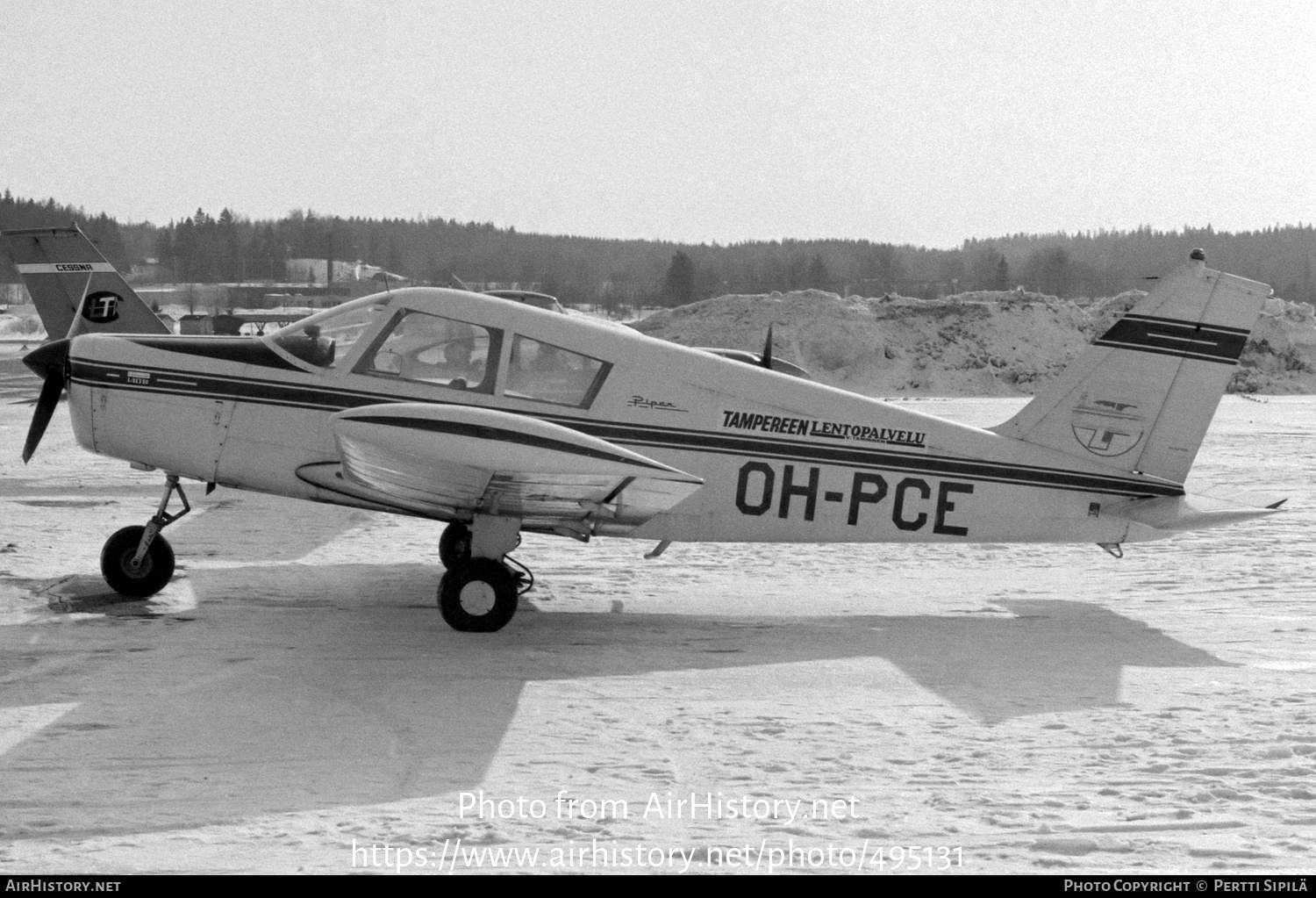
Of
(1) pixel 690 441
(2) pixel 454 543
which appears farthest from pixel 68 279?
(1) pixel 690 441

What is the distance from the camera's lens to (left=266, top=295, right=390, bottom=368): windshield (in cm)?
820

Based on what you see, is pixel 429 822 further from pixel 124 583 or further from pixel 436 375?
pixel 124 583

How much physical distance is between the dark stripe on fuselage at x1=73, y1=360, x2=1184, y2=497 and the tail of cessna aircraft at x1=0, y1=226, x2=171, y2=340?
360 inches

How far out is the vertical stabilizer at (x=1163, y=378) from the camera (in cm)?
848

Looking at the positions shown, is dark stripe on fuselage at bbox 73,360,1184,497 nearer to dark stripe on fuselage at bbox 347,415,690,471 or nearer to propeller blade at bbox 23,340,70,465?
propeller blade at bbox 23,340,70,465

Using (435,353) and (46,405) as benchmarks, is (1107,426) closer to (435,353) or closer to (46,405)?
(435,353)

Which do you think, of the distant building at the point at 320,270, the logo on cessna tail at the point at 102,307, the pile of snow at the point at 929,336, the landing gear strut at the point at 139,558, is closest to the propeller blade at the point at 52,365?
the landing gear strut at the point at 139,558

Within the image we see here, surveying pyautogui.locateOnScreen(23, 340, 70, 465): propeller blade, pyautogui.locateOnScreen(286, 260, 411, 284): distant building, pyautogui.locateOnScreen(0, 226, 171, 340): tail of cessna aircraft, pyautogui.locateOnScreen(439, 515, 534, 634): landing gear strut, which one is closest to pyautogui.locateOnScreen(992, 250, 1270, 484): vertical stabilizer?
pyautogui.locateOnScreen(439, 515, 534, 634): landing gear strut

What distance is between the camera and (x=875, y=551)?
1112cm

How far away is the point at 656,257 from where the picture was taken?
129625 mm

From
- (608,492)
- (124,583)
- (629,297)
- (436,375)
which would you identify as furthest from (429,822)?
(629,297)

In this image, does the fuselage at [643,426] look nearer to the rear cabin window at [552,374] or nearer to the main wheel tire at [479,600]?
the rear cabin window at [552,374]

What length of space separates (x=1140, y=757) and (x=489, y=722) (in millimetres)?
2999

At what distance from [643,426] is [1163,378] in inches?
139
